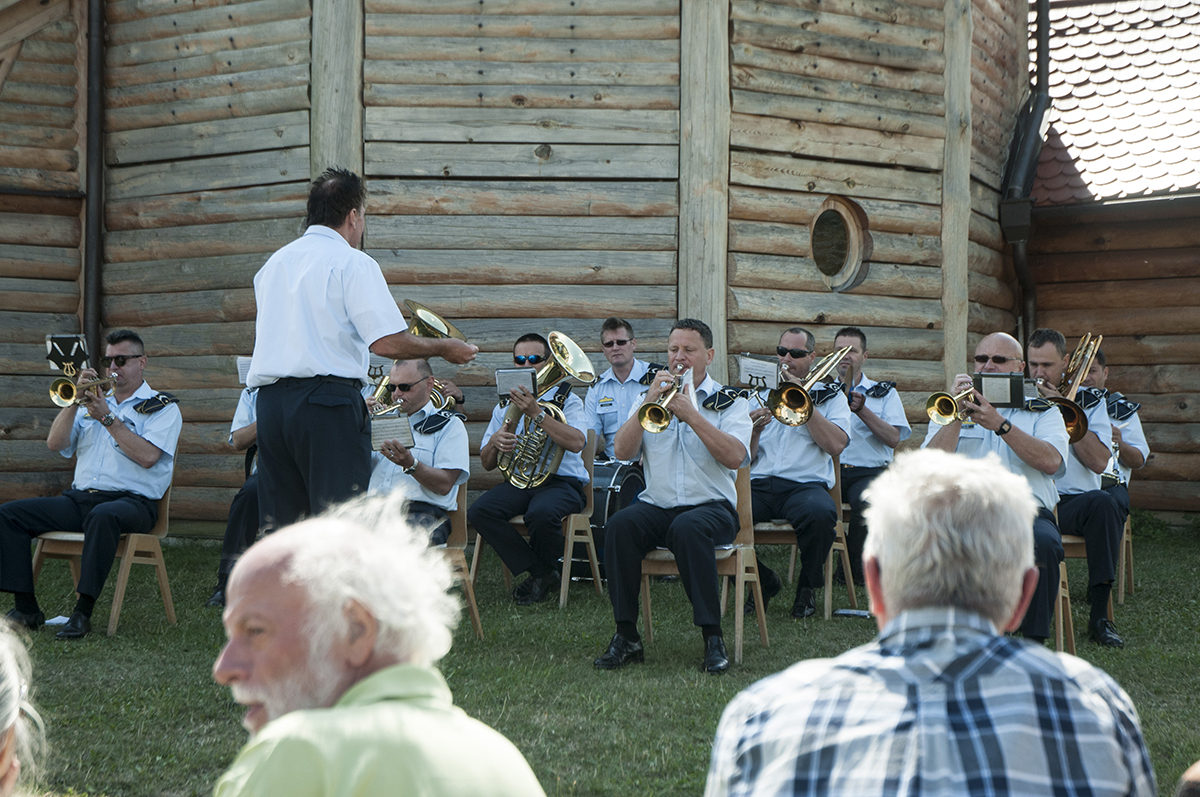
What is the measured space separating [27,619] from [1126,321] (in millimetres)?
8573

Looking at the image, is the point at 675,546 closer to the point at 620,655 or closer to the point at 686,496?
the point at 686,496

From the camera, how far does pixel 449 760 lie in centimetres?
105

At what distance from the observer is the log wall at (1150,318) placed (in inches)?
344

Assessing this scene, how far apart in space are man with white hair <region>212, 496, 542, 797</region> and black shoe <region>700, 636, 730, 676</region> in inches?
122

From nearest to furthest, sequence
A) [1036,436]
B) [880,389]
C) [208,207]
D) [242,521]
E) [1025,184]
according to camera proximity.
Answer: [1036,436], [242,521], [880,389], [208,207], [1025,184]

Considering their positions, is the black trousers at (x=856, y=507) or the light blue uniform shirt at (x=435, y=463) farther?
the black trousers at (x=856, y=507)

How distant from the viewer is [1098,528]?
4836 mm

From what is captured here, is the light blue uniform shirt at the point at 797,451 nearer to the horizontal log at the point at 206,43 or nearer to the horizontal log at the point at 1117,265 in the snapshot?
the horizontal log at the point at 206,43

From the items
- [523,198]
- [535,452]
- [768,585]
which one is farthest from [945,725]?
[523,198]

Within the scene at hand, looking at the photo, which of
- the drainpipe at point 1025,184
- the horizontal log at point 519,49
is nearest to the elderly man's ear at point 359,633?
the horizontal log at point 519,49

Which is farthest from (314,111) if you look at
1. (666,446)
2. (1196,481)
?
(1196,481)

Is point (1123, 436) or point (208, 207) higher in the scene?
point (208, 207)

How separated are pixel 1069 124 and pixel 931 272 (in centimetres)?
286

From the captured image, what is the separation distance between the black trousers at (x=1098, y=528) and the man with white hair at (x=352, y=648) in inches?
172
